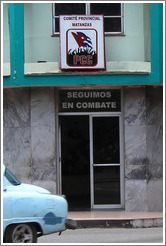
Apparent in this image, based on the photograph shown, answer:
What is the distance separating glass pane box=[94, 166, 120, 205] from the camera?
15.0 metres

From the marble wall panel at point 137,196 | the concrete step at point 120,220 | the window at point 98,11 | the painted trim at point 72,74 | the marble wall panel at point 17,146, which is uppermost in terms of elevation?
the window at point 98,11

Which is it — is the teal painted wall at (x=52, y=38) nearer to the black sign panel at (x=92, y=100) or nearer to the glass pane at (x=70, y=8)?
the glass pane at (x=70, y=8)

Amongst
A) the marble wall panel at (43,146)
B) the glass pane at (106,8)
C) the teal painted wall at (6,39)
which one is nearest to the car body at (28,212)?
the marble wall panel at (43,146)

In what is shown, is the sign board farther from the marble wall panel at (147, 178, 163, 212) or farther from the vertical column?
the marble wall panel at (147, 178, 163, 212)

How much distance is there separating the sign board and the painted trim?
33 centimetres

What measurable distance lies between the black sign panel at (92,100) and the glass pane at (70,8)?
2.28 m

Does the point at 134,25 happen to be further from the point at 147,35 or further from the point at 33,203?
the point at 33,203

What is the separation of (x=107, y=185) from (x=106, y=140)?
1303 mm

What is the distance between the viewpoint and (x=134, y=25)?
15094 millimetres

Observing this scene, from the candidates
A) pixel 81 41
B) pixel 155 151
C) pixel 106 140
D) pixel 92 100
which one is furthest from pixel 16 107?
pixel 155 151

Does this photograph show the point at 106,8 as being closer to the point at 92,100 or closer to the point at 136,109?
the point at 92,100

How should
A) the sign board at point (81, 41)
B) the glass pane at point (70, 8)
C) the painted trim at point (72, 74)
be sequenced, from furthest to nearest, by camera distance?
the glass pane at point (70, 8) < the sign board at point (81, 41) < the painted trim at point (72, 74)

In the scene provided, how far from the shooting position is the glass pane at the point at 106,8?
15.1 m

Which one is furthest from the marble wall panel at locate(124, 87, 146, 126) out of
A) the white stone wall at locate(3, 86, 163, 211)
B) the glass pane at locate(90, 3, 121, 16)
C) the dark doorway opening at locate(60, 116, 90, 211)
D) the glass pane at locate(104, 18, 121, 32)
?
the glass pane at locate(90, 3, 121, 16)
